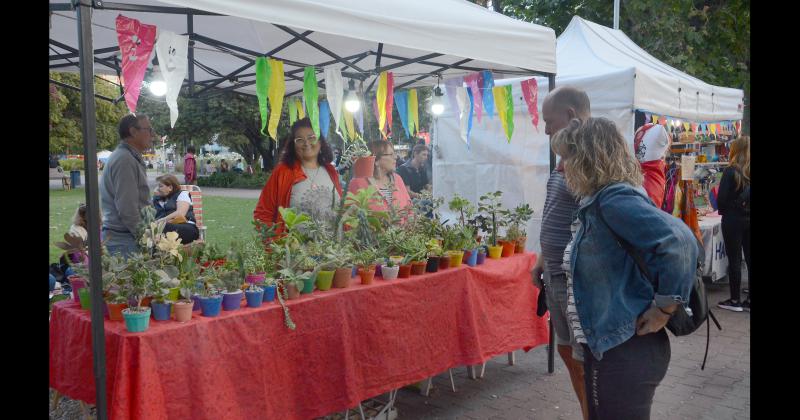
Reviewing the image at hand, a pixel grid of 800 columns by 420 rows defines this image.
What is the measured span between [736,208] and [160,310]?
17.2 feet

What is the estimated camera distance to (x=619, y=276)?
1991mm

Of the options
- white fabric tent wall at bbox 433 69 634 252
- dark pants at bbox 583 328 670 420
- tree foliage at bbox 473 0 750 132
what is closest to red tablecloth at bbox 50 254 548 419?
dark pants at bbox 583 328 670 420

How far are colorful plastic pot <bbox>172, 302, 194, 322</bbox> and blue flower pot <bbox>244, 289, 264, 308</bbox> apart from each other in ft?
0.90

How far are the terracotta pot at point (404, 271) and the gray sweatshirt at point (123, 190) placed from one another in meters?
1.70

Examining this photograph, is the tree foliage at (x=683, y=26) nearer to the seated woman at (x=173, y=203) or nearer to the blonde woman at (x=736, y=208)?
the blonde woman at (x=736, y=208)

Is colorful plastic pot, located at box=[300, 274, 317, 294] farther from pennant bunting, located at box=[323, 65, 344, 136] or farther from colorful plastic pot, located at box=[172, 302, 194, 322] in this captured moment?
pennant bunting, located at box=[323, 65, 344, 136]

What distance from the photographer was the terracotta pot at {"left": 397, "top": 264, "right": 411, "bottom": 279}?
3.34 meters

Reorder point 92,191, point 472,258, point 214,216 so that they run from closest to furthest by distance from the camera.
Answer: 1. point 92,191
2. point 472,258
3. point 214,216

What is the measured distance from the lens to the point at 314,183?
3.85m

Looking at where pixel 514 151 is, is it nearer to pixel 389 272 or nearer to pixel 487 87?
pixel 487 87

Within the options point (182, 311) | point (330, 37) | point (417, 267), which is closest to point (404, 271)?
point (417, 267)
